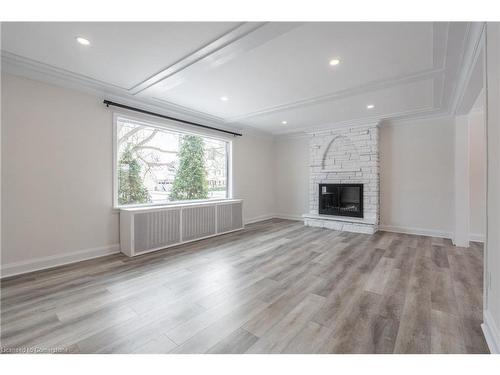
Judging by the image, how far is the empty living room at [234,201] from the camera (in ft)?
5.46

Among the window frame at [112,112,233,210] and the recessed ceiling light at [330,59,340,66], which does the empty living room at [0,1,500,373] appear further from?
the recessed ceiling light at [330,59,340,66]

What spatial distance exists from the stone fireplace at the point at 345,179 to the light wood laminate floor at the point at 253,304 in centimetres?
170

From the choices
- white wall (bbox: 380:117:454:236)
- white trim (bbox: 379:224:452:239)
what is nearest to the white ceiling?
white wall (bbox: 380:117:454:236)

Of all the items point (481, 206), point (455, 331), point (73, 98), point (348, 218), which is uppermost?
point (73, 98)

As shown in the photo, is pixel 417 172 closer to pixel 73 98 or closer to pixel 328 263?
pixel 328 263

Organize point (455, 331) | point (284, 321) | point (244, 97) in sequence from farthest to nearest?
point (244, 97) → point (284, 321) → point (455, 331)

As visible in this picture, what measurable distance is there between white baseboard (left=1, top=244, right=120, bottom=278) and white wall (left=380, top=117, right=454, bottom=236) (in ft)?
18.5

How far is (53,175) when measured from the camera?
9.82 ft

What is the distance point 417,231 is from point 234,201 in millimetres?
4058

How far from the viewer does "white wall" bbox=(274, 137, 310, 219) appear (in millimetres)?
6473

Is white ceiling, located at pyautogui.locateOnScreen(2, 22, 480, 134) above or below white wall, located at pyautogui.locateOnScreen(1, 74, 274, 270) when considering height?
above

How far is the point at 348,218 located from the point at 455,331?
3.66m
